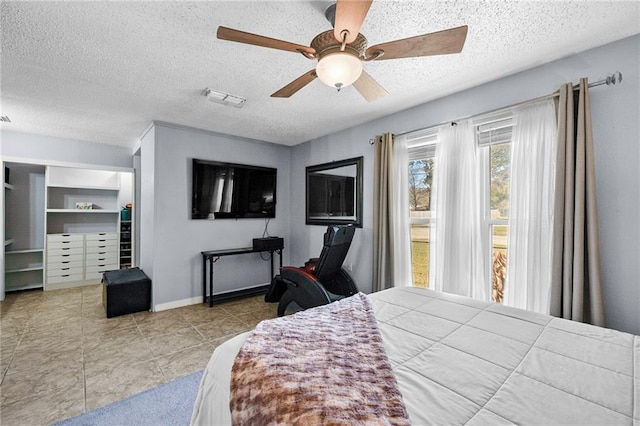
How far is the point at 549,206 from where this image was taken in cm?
214

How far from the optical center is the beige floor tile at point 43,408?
5.60ft

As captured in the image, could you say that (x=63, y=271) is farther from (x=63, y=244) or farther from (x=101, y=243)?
(x=101, y=243)

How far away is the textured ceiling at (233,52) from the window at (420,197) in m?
0.46

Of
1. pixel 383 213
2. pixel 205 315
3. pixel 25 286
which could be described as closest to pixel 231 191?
pixel 205 315

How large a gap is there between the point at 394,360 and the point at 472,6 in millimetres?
1968

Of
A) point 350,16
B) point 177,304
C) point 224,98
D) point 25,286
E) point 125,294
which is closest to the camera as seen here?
point 350,16

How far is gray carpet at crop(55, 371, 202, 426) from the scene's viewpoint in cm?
169

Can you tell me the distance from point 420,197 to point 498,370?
7.42 feet

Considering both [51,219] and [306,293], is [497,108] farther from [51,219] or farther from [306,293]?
[51,219]

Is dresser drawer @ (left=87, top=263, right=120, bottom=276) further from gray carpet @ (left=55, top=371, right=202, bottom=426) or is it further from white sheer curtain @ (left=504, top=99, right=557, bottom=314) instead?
white sheer curtain @ (left=504, top=99, right=557, bottom=314)

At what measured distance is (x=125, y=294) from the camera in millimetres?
3438

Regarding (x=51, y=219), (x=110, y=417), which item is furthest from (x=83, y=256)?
(x=110, y=417)

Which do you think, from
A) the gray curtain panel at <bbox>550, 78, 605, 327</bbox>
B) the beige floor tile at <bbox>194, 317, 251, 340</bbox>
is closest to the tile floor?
the beige floor tile at <bbox>194, 317, 251, 340</bbox>

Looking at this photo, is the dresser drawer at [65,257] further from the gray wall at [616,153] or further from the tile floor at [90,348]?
the gray wall at [616,153]
